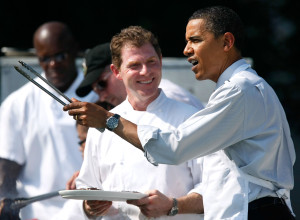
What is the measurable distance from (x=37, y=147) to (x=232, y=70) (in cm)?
225

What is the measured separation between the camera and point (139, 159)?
3330mm

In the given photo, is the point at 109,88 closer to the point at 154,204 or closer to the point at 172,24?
the point at 154,204

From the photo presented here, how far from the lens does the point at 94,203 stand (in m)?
3.36

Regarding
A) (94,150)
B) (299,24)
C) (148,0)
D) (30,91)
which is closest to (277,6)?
(299,24)

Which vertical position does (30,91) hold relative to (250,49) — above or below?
above

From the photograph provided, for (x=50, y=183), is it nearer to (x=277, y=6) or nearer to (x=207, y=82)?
(x=207, y=82)

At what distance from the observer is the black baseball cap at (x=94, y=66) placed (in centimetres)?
407

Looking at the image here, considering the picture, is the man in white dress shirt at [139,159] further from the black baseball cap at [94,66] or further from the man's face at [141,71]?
the black baseball cap at [94,66]

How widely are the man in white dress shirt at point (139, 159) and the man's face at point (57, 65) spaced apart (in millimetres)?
1545

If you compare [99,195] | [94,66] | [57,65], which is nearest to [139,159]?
[99,195]

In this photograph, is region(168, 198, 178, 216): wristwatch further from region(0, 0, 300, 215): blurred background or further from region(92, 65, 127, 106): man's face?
region(0, 0, 300, 215): blurred background

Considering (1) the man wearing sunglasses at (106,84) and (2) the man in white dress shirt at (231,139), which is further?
(1) the man wearing sunglasses at (106,84)

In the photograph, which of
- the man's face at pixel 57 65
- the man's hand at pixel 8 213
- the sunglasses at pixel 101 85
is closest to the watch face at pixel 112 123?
the sunglasses at pixel 101 85

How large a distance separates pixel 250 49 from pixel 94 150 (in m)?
4.90
